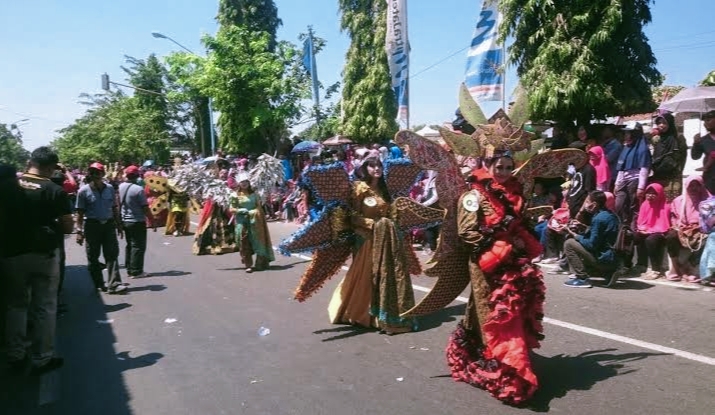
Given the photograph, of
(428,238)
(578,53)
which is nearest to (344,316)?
(428,238)

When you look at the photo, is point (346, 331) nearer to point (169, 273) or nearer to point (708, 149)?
point (169, 273)

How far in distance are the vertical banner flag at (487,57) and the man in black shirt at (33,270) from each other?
10648mm

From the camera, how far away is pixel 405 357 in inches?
202

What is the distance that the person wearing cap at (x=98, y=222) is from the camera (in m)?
8.45

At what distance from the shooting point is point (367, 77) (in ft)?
88.0

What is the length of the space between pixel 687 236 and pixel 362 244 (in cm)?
478

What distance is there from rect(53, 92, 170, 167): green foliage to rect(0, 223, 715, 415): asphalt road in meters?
31.4

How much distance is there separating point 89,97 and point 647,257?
46787mm

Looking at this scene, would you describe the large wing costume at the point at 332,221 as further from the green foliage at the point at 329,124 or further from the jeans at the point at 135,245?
the green foliage at the point at 329,124

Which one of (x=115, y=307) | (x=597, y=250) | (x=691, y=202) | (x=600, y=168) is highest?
(x=600, y=168)

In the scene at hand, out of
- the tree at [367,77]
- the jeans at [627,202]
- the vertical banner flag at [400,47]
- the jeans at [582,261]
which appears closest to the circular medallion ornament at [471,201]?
the jeans at [582,261]

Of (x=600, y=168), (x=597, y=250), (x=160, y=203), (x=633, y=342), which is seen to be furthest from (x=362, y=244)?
(x=160, y=203)

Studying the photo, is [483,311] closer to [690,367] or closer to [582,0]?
[690,367]

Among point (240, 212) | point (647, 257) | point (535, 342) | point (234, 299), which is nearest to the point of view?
point (535, 342)
